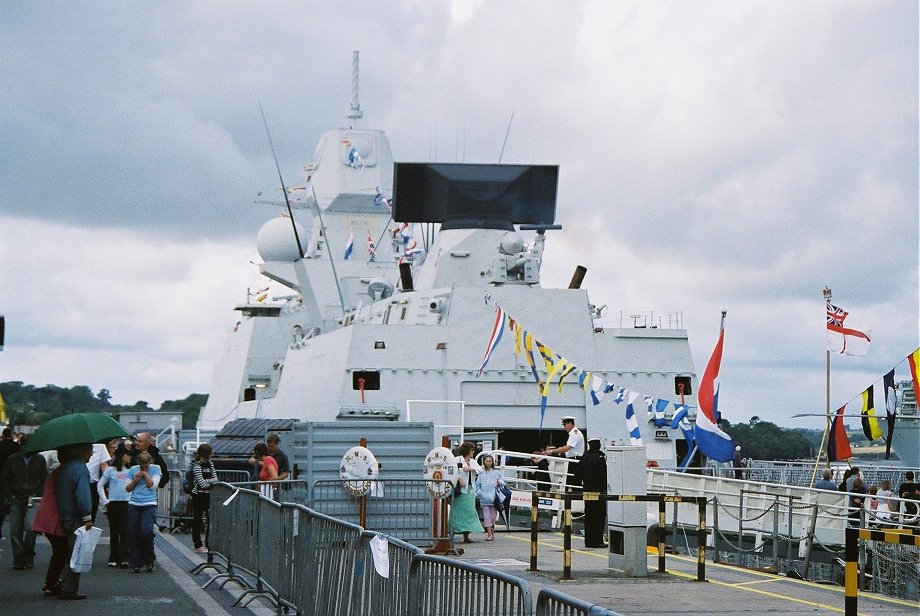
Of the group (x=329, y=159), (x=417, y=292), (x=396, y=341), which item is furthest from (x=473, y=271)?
(x=329, y=159)

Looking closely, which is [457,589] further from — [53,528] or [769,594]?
[769,594]

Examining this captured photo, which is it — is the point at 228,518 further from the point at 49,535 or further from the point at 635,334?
the point at 635,334

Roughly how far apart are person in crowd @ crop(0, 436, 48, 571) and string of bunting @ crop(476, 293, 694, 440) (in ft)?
37.2

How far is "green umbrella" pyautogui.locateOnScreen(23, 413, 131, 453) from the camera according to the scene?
37.5ft

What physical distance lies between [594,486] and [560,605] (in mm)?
11335

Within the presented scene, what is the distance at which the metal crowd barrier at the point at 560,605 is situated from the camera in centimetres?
492

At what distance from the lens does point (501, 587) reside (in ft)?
21.1

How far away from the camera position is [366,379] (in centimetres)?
2830

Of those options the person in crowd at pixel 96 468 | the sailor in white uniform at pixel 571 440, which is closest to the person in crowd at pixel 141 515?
the person in crowd at pixel 96 468

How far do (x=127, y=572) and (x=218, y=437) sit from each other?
11.7 meters

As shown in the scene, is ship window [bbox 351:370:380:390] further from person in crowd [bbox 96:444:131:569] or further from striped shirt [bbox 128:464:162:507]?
striped shirt [bbox 128:464:162:507]

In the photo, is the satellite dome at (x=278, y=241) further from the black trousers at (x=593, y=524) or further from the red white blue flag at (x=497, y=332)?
the black trousers at (x=593, y=524)

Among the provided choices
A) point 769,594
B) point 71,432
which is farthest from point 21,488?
point 769,594

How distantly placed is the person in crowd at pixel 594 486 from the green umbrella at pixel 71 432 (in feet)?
21.9
